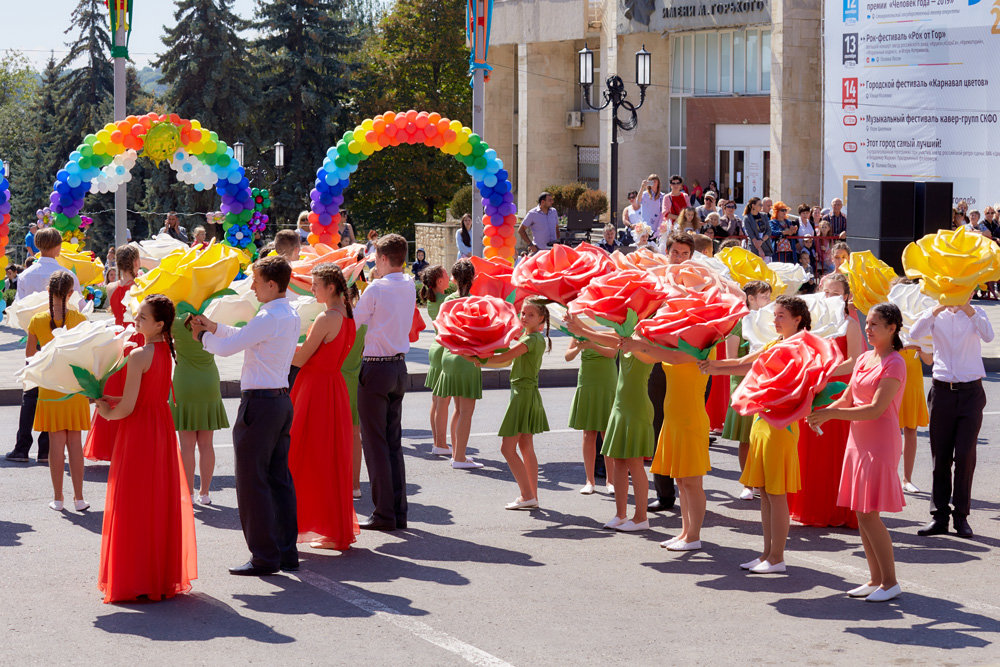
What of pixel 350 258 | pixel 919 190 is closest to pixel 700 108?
pixel 919 190

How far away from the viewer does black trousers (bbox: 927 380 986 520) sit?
8.93 meters

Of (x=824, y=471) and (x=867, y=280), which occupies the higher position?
(x=867, y=280)

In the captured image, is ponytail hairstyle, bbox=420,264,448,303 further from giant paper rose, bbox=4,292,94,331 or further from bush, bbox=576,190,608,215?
bush, bbox=576,190,608,215

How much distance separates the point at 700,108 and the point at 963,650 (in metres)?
38.4

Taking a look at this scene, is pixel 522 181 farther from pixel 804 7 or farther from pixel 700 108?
pixel 804 7

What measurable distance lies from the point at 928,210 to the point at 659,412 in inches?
201

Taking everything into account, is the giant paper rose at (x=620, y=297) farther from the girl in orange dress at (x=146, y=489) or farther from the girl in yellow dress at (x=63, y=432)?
the girl in yellow dress at (x=63, y=432)

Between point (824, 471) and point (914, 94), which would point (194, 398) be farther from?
→ point (914, 94)

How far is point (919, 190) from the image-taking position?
45.6ft

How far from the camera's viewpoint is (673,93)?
44.3 m

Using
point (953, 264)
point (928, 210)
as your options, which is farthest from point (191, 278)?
point (928, 210)

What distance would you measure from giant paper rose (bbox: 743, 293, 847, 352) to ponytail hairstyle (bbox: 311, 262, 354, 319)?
2665 mm

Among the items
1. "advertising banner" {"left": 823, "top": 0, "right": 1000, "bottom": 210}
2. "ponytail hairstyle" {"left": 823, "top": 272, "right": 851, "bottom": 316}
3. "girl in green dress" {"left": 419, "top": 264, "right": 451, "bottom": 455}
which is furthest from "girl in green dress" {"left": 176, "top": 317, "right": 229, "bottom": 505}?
"advertising banner" {"left": 823, "top": 0, "right": 1000, "bottom": 210}

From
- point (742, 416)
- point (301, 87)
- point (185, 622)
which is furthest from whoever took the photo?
point (301, 87)
